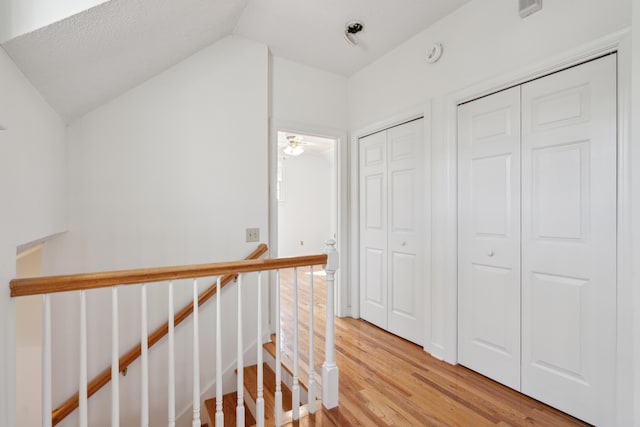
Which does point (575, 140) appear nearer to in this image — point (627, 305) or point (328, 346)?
point (627, 305)

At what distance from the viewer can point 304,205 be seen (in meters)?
6.77

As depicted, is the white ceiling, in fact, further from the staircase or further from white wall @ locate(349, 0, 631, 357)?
the staircase

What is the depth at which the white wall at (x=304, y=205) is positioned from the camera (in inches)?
260

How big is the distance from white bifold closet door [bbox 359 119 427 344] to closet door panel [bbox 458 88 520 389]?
1.24 ft

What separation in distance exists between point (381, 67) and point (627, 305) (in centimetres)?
255

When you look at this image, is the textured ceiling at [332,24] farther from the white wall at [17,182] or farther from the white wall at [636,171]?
the white wall at [17,182]

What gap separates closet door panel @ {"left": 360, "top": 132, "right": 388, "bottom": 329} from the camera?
2.93 m

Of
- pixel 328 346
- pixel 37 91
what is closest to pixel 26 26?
pixel 37 91

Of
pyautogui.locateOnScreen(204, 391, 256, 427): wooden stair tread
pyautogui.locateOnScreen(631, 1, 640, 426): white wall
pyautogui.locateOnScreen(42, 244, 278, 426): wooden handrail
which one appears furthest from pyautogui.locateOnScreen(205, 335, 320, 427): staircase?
pyautogui.locateOnScreen(631, 1, 640, 426): white wall

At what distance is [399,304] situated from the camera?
2754 mm

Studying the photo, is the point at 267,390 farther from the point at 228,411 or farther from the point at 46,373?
the point at 46,373

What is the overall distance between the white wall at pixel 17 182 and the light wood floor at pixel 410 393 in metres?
1.39

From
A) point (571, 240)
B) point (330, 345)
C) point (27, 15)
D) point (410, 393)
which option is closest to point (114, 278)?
point (27, 15)

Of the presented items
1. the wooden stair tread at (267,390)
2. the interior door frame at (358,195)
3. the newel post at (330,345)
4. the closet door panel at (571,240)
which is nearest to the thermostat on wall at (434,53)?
the interior door frame at (358,195)
